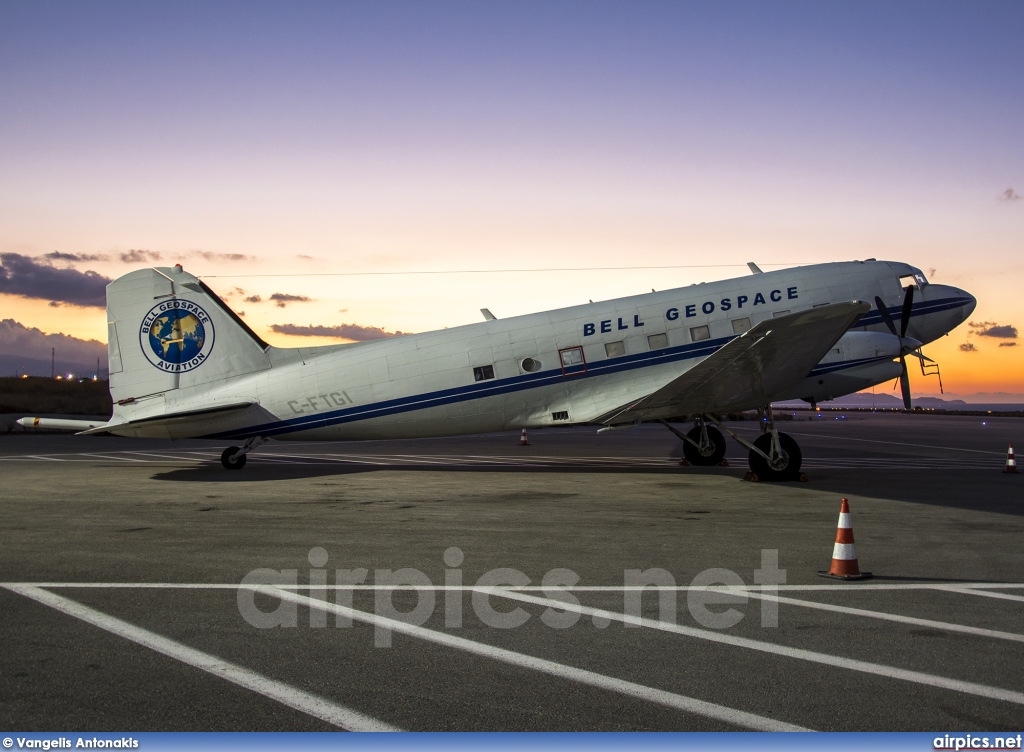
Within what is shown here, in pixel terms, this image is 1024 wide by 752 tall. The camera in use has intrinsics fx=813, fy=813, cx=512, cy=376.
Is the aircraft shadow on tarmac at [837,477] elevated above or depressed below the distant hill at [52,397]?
below

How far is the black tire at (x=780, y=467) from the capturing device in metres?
19.1

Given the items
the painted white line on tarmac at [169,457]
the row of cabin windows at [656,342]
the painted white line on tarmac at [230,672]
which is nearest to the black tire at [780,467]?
the row of cabin windows at [656,342]

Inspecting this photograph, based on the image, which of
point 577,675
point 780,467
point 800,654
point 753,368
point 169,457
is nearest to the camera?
point 577,675

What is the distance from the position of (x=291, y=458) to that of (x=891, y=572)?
20821mm

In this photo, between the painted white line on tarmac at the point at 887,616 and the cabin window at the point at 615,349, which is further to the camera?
the cabin window at the point at 615,349

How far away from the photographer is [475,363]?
2070cm

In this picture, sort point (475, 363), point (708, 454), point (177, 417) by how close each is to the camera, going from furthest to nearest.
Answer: point (708, 454)
point (475, 363)
point (177, 417)

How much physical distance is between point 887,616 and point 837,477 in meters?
13.7

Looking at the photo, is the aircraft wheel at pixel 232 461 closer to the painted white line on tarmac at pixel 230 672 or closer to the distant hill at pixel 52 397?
the painted white line on tarmac at pixel 230 672

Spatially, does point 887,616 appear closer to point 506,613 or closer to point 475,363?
point 506,613

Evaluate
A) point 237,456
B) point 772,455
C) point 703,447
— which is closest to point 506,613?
point 772,455

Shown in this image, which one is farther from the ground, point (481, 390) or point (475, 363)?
point (475, 363)

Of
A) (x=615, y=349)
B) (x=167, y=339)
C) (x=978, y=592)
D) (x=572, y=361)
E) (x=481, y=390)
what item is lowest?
(x=978, y=592)

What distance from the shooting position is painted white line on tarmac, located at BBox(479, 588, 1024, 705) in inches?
209
